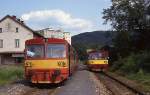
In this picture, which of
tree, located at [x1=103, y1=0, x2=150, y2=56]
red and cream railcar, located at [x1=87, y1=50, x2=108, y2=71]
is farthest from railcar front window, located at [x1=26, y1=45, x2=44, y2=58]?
tree, located at [x1=103, y1=0, x2=150, y2=56]

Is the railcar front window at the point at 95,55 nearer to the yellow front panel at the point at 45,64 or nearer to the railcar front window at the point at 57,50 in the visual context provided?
the railcar front window at the point at 57,50

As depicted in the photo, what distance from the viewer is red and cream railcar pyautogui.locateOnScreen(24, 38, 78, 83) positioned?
977 inches

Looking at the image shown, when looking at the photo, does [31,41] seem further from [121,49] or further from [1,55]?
[1,55]

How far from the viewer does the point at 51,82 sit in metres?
25.0

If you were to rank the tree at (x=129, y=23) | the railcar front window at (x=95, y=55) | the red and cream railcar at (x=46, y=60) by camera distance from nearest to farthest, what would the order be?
the red and cream railcar at (x=46, y=60) → the railcar front window at (x=95, y=55) → the tree at (x=129, y=23)

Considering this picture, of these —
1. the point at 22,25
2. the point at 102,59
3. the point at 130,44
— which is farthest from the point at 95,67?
the point at 22,25

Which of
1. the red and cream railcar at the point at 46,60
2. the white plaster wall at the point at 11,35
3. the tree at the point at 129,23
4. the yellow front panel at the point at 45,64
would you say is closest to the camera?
the red and cream railcar at the point at 46,60

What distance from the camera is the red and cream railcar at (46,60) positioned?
2483cm

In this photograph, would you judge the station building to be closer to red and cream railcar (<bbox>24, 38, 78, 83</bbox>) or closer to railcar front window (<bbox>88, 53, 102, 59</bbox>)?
railcar front window (<bbox>88, 53, 102, 59</bbox>)

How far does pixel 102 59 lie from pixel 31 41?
26975 millimetres

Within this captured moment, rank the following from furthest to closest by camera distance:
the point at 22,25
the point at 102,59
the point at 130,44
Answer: the point at 22,25
the point at 130,44
the point at 102,59

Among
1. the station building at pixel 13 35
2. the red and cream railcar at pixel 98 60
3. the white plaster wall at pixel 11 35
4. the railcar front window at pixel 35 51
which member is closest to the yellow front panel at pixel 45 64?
the railcar front window at pixel 35 51

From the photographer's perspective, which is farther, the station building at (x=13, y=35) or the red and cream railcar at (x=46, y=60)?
the station building at (x=13, y=35)

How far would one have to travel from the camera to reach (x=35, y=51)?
25.7 metres
